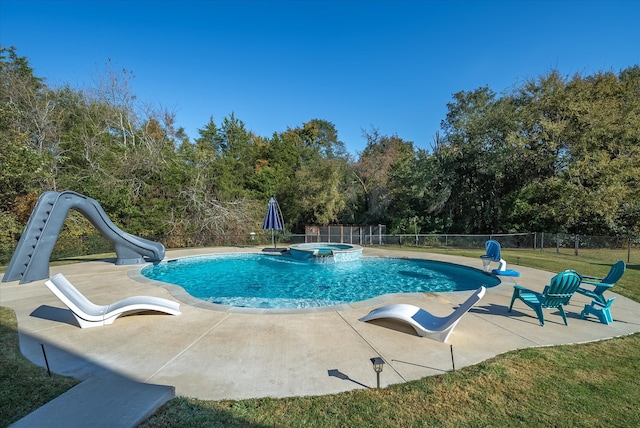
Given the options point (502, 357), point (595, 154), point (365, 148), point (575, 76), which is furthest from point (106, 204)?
→ point (575, 76)

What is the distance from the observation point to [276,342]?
4840mm

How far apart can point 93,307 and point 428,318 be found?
6.20 m

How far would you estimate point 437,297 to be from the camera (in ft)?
24.8

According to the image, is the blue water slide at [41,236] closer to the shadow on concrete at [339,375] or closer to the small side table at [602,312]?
the shadow on concrete at [339,375]

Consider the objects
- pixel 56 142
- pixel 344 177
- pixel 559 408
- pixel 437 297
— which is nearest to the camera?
pixel 559 408

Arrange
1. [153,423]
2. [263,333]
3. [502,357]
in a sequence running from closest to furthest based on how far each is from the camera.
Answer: [153,423]
[502,357]
[263,333]

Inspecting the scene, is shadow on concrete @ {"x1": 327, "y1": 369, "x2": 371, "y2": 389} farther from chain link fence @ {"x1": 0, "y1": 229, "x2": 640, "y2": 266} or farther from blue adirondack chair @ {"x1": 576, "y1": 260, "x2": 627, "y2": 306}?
chain link fence @ {"x1": 0, "y1": 229, "x2": 640, "y2": 266}

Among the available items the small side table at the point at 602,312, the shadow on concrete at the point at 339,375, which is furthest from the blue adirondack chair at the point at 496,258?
the shadow on concrete at the point at 339,375

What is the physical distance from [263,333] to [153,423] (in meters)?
2.49

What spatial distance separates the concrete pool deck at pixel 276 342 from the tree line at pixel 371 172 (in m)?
12.6

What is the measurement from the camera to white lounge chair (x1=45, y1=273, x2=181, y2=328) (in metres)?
5.36

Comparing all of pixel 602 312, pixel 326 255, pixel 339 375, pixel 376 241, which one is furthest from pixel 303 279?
pixel 376 241

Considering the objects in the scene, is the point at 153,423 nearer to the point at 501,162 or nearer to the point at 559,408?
the point at 559,408

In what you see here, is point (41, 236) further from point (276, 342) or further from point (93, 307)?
point (276, 342)
